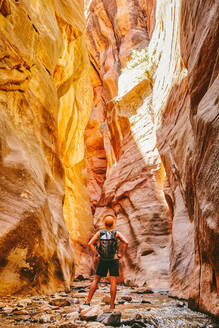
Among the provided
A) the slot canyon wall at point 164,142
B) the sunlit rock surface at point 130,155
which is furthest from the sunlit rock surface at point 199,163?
the sunlit rock surface at point 130,155

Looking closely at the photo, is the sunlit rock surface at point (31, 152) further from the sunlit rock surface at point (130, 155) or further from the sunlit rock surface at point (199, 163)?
the sunlit rock surface at point (130, 155)

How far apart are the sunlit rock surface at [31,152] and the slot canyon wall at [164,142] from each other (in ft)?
10.7

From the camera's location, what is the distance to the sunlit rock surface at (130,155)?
1109cm

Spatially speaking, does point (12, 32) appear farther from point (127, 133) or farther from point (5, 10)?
point (127, 133)

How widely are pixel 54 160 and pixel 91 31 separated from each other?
22265 millimetres

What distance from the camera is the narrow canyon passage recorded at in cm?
352

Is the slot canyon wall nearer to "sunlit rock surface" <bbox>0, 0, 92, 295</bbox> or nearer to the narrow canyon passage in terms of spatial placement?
the narrow canyon passage

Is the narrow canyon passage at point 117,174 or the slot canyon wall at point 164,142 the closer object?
the narrow canyon passage at point 117,174

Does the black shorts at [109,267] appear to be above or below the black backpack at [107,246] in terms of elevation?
below

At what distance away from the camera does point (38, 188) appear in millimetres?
6316

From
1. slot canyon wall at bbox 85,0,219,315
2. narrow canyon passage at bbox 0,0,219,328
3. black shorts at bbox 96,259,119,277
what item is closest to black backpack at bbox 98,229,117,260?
black shorts at bbox 96,259,119,277

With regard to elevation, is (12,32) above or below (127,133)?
below

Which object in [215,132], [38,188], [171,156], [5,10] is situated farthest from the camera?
[171,156]

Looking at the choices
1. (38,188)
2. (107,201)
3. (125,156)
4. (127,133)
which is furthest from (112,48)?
(38,188)
